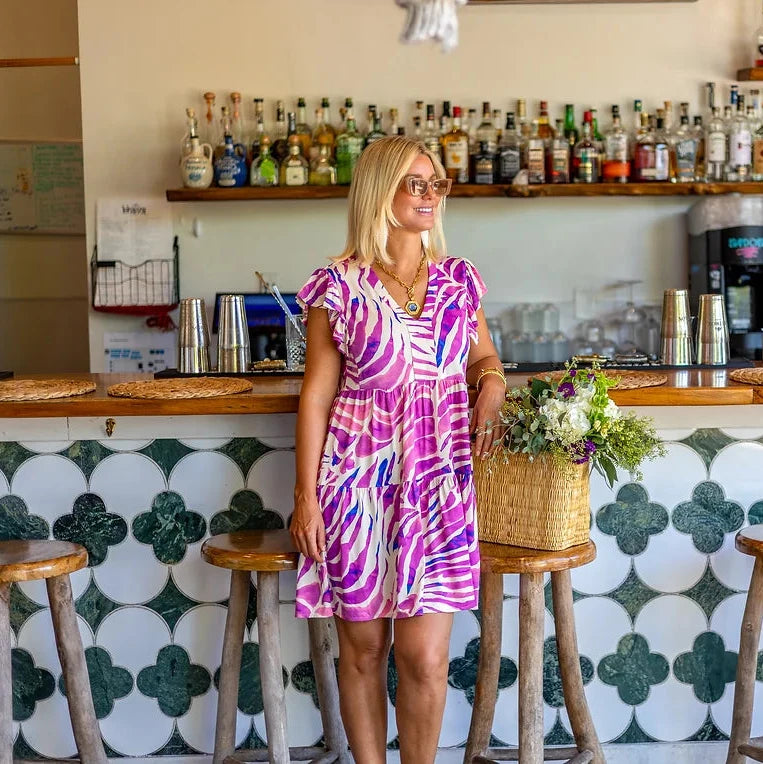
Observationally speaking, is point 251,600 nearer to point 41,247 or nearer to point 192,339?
point 192,339

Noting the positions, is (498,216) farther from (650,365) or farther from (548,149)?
(650,365)

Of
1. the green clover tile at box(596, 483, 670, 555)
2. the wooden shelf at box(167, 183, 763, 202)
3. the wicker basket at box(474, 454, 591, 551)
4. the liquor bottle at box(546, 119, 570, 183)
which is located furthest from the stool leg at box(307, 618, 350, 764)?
the liquor bottle at box(546, 119, 570, 183)

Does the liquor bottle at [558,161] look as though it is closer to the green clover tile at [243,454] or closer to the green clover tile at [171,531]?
the green clover tile at [243,454]

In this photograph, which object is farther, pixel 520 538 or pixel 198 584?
pixel 198 584

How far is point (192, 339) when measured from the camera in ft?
10.7

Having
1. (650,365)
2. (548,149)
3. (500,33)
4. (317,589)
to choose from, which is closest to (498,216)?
(548,149)

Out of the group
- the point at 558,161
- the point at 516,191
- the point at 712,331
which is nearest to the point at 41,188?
the point at 516,191

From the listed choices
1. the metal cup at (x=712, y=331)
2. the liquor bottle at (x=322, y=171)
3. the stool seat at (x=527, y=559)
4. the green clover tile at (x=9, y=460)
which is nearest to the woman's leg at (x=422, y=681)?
the stool seat at (x=527, y=559)

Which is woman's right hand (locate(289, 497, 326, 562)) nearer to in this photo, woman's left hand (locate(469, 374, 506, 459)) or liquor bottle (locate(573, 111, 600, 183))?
woman's left hand (locate(469, 374, 506, 459))

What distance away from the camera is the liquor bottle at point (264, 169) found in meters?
4.45

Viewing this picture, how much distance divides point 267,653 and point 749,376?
1290mm

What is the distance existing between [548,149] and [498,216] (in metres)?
0.36

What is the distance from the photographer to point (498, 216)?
4672 millimetres

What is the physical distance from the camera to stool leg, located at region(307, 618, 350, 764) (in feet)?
8.18
